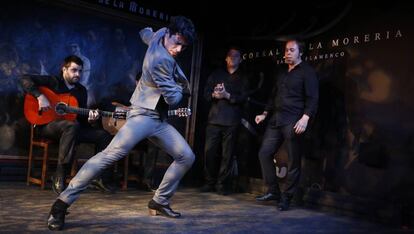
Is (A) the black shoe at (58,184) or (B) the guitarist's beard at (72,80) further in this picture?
(B) the guitarist's beard at (72,80)

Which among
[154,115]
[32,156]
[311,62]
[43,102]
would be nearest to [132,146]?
[154,115]

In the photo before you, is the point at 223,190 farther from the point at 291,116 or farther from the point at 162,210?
the point at 162,210

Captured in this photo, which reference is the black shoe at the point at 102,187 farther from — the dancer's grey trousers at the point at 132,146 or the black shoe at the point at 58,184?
the dancer's grey trousers at the point at 132,146

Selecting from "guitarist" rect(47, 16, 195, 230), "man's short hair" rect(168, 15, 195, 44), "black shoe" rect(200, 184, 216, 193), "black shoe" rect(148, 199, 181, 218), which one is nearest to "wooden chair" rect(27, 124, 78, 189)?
"black shoe" rect(200, 184, 216, 193)

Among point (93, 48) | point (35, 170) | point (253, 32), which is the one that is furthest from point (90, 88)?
point (253, 32)

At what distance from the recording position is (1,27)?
5.24m

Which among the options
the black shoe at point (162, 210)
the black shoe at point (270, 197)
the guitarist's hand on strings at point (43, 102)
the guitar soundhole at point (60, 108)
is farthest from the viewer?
the guitar soundhole at point (60, 108)

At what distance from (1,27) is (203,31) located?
278 centimetres

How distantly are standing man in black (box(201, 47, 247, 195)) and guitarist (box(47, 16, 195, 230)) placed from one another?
6.02 feet

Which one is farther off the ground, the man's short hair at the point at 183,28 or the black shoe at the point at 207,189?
the man's short hair at the point at 183,28

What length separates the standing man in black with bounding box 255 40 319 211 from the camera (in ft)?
14.8

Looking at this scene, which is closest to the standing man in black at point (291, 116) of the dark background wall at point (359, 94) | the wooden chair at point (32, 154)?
the dark background wall at point (359, 94)

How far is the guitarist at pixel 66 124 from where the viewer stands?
190 inches

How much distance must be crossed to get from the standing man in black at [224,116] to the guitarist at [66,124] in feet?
4.26
